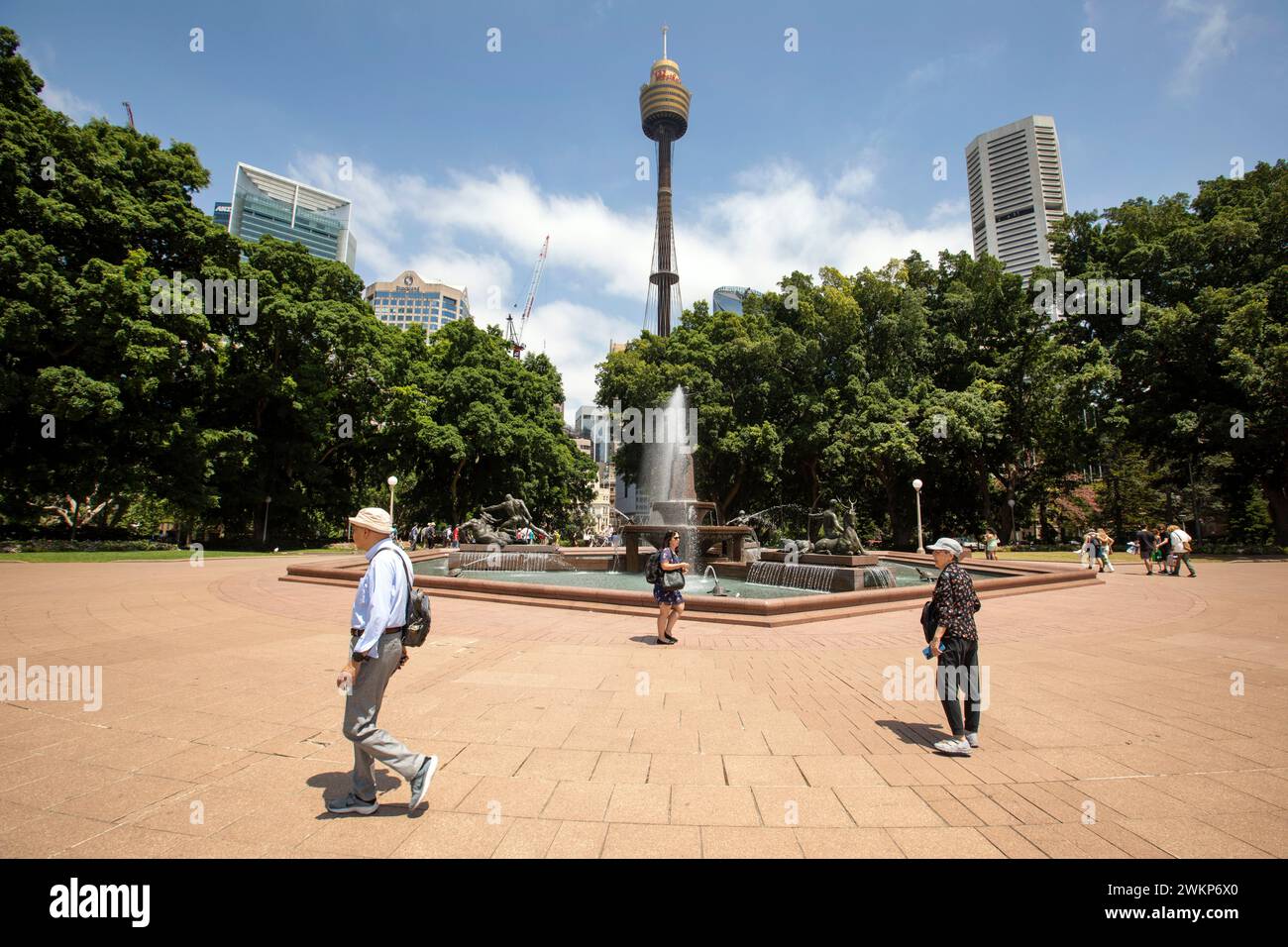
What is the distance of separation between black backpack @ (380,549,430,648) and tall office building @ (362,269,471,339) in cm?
17207

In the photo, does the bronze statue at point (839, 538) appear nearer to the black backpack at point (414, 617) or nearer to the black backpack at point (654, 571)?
the black backpack at point (654, 571)

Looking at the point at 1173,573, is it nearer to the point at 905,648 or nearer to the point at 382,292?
the point at 905,648

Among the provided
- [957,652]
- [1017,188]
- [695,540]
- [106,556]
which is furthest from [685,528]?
[1017,188]

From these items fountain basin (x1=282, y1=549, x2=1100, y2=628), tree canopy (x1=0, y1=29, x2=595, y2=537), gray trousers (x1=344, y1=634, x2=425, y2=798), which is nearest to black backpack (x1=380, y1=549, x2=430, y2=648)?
gray trousers (x1=344, y1=634, x2=425, y2=798)

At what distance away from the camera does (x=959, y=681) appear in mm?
4934

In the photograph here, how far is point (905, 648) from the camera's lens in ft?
28.8

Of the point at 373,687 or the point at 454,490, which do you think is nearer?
the point at 373,687

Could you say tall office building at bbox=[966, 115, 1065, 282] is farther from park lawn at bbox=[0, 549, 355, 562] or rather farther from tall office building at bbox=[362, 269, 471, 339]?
tall office building at bbox=[362, 269, 471, 339]

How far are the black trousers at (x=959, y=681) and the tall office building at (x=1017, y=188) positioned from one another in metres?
97.9

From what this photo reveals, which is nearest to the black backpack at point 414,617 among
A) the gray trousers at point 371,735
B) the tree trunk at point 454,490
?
the gray trousers at point 371,735

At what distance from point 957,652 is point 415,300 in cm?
18366

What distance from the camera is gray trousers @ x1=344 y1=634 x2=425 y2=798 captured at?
360 centimetres

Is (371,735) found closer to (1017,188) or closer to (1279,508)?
(1279,508)
